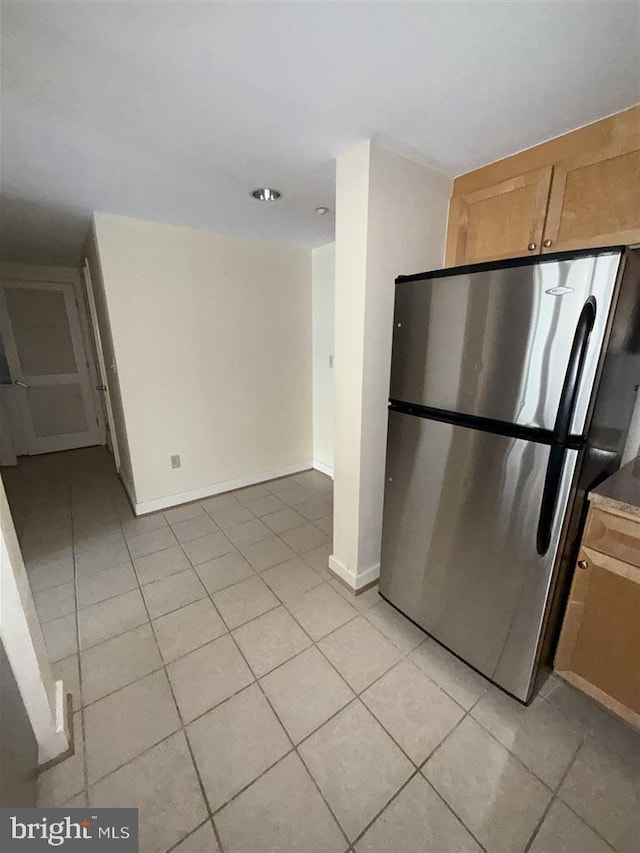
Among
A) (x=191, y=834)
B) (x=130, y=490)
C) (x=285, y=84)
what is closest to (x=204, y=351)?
(x=130, y=490)

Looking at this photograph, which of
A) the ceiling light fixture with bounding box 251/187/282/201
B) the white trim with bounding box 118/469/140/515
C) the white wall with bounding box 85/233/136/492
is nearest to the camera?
the ceiling light fixture with bounding box 251/187/282/201

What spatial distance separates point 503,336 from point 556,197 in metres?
0.75

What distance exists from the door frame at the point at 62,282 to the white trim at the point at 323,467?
113 inches

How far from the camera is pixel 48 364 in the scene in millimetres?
4047

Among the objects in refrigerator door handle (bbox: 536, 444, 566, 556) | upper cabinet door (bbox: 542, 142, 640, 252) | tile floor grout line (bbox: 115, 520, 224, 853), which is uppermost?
upper cabinet door (bbox: 542, 142, 640, 252)

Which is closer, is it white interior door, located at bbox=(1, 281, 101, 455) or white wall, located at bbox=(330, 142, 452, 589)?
white wall, located at bbox=(330, 142, 452, 589)

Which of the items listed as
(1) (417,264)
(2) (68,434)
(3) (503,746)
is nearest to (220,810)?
(3) (503,746)

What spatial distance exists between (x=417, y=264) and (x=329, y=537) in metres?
1.84

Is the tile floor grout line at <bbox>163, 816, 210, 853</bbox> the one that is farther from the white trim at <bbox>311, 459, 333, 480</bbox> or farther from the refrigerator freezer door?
the white trim at <bbox>311, 459, 333, 480</bbox>

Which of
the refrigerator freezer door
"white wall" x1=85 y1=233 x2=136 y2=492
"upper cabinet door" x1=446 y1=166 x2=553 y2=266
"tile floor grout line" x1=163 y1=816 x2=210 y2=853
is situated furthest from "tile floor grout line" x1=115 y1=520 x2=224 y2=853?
"upper cabinet door" x1=446 y1=166 x2=553 y2=266

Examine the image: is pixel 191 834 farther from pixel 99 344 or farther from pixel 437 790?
pixel 99 344

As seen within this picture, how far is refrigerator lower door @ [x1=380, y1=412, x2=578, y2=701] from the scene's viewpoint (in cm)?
118

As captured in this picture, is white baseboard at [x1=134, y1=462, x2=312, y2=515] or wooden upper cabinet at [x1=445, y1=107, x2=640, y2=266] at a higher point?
wooden upper cabinet at [x1=445, y1=107, x2=640, y2=266]

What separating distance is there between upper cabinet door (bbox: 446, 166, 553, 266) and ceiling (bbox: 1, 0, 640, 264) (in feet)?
0.47
